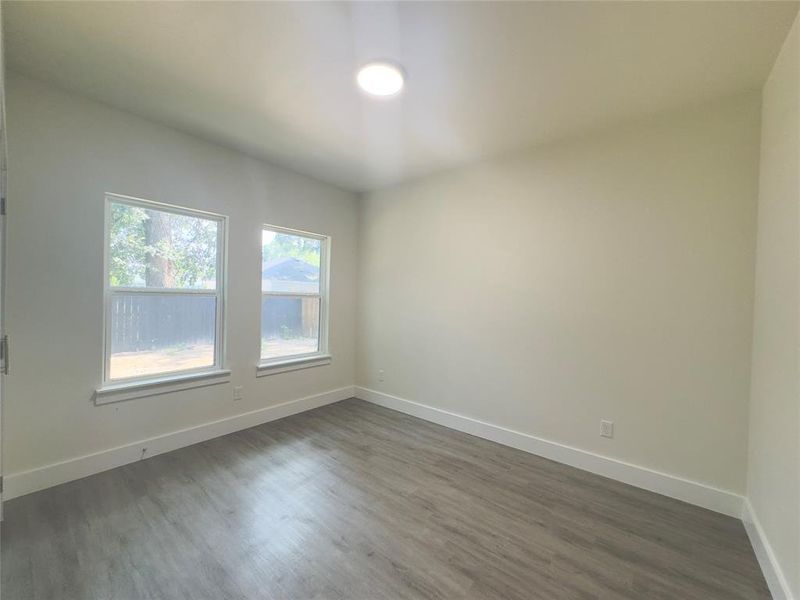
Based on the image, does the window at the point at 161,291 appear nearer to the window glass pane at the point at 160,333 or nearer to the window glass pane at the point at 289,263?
the window glass pane at the point at 160,333

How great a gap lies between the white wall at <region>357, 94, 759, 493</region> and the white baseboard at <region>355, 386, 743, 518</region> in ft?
0.19

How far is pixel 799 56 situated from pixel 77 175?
4167 mm

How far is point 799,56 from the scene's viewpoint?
1.49m

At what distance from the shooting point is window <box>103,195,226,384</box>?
2.54 m

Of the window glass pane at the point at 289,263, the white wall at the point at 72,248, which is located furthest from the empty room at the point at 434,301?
the window glass pane at the point at 289,263

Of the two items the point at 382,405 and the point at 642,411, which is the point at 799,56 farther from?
the point at 382,405

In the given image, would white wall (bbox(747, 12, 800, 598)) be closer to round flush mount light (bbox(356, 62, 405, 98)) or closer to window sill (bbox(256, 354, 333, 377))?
round flush mount light (bbox(356, 62, 405, 98))

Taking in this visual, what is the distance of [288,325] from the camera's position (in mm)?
3807

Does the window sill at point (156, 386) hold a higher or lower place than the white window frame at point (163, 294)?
lower

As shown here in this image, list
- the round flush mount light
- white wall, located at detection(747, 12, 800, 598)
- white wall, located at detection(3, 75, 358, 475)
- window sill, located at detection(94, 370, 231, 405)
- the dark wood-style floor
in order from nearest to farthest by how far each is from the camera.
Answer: white wall, located at detection(747, 12, 800, 598) < the dark wood-style floor < the round flush mount light < white wall, located at detection(3, 75, 358, 475) < window sill, located at detection(94, 370, 231, 405)

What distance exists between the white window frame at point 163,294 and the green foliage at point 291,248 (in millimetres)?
485

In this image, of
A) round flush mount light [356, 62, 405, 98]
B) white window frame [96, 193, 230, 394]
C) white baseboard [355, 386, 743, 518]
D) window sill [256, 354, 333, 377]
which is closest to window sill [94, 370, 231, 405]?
white window frame [96, 193, 230, 394]

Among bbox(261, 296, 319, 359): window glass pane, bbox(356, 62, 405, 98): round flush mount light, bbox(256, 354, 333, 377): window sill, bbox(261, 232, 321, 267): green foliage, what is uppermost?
bbox(356, 62, 405, 98): round flush mount light

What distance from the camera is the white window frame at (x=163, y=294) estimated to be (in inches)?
96.6
